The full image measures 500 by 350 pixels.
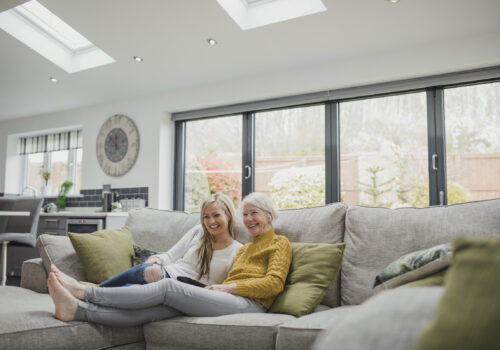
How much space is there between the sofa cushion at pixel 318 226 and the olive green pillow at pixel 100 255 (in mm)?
980

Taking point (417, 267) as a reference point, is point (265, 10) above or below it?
above

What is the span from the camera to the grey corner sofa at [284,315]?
5.81ft

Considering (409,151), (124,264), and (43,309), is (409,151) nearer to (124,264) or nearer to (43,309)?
(124,264)

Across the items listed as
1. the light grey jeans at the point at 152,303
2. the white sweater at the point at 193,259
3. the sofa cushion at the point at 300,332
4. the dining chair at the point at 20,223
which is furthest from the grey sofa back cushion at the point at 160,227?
the dining chair at the point at 20,223

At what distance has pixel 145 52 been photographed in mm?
4730

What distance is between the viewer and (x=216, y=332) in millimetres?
1856

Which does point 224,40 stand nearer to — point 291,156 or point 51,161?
point 291,156

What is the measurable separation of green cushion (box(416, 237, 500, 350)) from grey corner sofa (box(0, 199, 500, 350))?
948mm

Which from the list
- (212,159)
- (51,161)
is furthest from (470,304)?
(51,161)

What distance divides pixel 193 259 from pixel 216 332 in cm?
76

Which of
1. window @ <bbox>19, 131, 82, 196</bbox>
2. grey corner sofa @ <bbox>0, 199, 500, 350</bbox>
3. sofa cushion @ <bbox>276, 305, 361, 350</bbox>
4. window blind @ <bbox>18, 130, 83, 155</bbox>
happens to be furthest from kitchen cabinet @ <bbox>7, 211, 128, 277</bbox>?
sofa cushion @ <bbox>276, 305, 361, 350</bbox>

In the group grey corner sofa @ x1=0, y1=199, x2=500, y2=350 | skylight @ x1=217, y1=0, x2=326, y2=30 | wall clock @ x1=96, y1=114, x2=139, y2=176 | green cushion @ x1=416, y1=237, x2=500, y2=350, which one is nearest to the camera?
green cushion @ x1=416, y1=237, x2=500, y2=350

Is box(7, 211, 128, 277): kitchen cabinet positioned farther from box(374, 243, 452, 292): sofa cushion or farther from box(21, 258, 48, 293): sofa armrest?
box(374, 243, 452, 292): sofa cushion

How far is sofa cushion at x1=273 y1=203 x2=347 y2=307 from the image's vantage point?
2.29m
